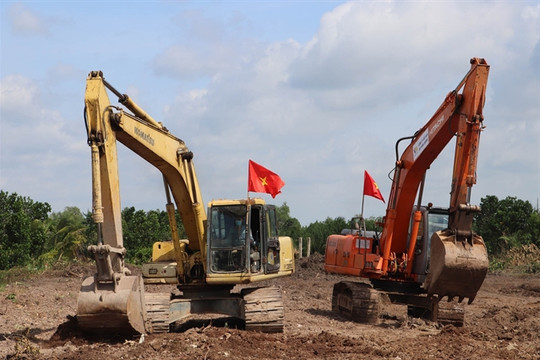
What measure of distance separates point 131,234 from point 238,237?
88.1 feet

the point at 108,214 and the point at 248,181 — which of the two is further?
the point at 248,181

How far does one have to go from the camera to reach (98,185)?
12445mm

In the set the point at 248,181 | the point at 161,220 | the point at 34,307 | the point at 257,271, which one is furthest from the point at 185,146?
the point at 161,220

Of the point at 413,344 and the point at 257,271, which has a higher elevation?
the point at 257,271

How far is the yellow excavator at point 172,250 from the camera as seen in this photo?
12367mm

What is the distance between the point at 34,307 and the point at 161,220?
84.1ft

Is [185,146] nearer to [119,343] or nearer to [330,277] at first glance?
[119,343]

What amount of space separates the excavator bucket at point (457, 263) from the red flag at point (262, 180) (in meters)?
3.77

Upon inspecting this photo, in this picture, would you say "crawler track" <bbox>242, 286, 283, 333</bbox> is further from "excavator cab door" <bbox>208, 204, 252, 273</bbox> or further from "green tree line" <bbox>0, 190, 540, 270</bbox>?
"green tree line" <bbox>0, 190, 540, 270</bbox>

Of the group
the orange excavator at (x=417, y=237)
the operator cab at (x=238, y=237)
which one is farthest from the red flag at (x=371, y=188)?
the operator cab at (x=238, y=237)

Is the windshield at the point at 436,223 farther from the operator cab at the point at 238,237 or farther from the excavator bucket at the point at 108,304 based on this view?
the excavator bucket at the point at 108,304

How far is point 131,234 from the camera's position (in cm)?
4097

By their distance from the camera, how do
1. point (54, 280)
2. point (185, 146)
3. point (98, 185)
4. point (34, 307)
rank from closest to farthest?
point (98, 185), point (185, 146), point (34, 307), point (54, 280)

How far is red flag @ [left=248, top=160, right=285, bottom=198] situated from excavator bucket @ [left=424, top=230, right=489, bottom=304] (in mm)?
3770
